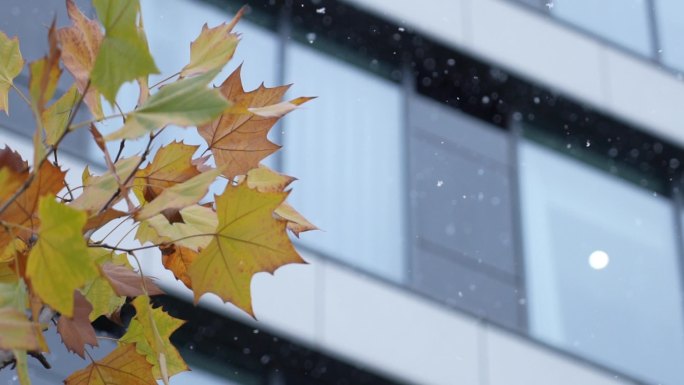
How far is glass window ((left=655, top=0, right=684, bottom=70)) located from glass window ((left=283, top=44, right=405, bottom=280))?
2.37m

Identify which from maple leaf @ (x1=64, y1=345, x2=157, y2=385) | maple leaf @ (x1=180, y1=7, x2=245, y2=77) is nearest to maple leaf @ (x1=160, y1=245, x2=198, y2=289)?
maple leaf @ (x1=64, y1=345, x2=157, y2=385)

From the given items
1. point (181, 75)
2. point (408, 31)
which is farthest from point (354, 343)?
point (181, 75)

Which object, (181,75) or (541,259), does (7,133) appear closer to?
(541,259)

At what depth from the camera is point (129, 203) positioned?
147cm

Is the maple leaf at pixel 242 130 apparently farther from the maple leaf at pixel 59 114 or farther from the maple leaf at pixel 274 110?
the maple leaf at pixel 59 114

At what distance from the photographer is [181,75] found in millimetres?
1574

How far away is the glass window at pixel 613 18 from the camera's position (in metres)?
10.5

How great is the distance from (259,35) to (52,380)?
109 inches

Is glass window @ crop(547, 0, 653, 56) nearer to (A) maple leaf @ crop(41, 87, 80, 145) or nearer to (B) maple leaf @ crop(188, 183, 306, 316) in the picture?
(A) maple leaf @ crop(41, 87, 80, 145)

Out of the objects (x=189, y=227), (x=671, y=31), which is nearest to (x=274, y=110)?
(x=189, y=227)

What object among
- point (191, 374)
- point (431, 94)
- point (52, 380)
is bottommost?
point (52, 380)

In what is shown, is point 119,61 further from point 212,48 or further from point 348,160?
point 348,160

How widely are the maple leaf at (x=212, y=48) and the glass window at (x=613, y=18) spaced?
8.93m

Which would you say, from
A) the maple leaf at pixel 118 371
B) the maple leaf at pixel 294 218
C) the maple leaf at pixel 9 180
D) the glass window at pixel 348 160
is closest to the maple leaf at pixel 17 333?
the maple leaf at pixel 9 180
